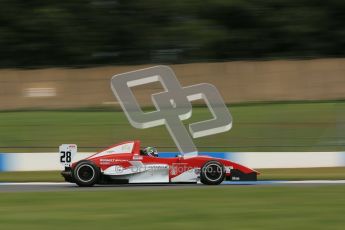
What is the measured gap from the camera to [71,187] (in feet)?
43.9

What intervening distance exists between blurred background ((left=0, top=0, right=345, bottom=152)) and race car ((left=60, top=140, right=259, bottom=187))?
1399cm

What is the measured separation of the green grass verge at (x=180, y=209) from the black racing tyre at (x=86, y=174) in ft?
4.42

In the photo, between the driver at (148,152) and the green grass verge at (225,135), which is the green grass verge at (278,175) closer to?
the green grass verge at (225,135)

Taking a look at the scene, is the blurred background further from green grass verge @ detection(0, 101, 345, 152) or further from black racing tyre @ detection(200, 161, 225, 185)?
black racing tyre @ detection(200, 161, 225, 185)

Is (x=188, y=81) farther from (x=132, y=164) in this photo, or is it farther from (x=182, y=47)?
(x=132, y=164)

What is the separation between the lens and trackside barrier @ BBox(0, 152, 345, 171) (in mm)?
17062

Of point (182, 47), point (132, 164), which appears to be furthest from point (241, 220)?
point (182, 47)

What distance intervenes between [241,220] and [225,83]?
75.1ft

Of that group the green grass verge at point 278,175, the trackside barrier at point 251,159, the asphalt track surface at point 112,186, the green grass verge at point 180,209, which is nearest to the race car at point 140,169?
the asphalt track surface at point 112,186

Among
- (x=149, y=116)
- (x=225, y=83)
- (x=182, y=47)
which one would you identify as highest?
(x=182, y=47)

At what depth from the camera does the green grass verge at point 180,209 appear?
794 cm

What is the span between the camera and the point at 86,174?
43.4 ft

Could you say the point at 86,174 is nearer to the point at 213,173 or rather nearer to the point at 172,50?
the point at 213,173

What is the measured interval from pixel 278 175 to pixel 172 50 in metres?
17.6
